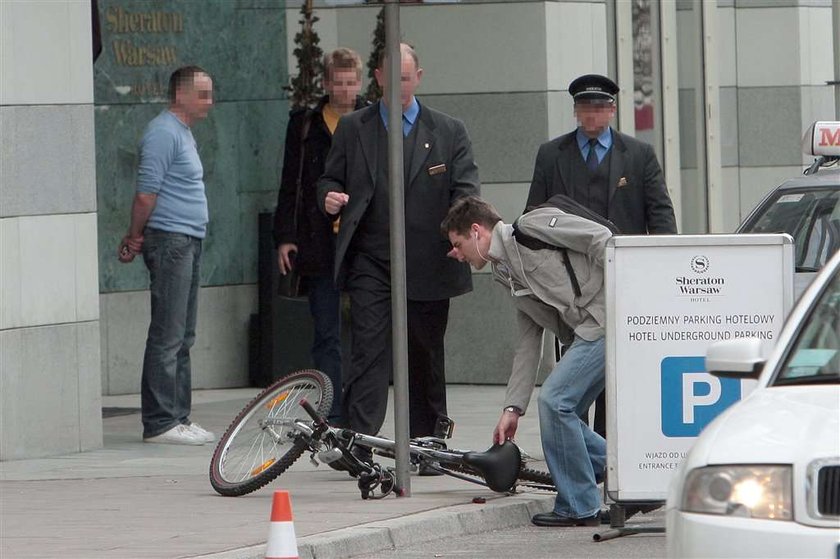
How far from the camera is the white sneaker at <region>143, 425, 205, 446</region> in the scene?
11703 millimetres

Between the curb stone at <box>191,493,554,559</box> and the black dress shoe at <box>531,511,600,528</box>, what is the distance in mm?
186

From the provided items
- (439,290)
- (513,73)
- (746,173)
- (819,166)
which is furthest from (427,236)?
(746,173)

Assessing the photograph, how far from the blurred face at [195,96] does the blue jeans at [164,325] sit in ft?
2.60

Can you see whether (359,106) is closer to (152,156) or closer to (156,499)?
(152,156)

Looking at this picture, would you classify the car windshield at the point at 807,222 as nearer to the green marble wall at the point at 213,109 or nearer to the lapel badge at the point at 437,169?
the lapel badge at the point at 437,169

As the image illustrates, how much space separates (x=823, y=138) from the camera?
11391mm

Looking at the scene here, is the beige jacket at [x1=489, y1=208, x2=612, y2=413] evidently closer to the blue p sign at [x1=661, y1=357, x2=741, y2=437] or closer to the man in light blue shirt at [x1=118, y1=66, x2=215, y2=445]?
the blue p sign at [x1=661, y1=357, x2=741, y2=437]

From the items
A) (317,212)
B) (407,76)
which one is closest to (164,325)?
(317,212)

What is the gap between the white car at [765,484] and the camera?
5301mm

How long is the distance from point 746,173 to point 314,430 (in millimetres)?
11633

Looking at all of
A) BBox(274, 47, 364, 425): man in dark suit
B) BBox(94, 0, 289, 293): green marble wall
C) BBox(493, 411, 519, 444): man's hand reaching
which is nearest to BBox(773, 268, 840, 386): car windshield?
BBox(493, 411, 519, 444): man's hand reaching

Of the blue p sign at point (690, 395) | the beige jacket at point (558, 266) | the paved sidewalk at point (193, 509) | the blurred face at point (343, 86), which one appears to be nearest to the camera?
the paved sidewalk at point (193, 509)

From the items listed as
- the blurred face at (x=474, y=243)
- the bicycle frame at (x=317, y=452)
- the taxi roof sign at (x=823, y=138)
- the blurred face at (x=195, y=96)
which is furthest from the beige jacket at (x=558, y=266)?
the blurred face at (x=195, y=96)

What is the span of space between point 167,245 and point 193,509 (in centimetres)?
302
